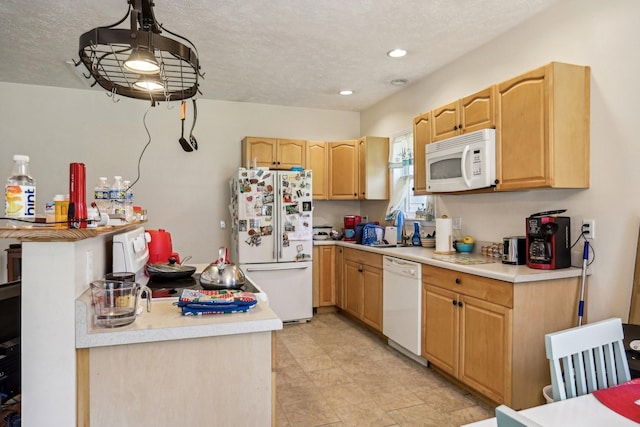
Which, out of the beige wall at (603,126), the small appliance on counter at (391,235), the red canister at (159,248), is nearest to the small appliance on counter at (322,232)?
the small appliance on counter at (391,235)

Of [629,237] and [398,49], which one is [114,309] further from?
[398,49]

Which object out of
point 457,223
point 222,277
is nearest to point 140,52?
point 222,277

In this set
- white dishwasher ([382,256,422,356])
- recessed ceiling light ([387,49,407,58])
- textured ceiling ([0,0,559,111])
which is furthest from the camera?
recessed ceiling light ([387,49,407,58])

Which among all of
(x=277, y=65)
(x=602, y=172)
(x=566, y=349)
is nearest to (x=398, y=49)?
(x=277, y=65)

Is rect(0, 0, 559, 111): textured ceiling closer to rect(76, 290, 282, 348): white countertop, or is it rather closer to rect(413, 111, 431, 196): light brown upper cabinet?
rect(413, 111, 431, 196): light brown upper cabinet

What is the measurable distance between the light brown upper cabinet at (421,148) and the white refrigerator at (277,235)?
131cm

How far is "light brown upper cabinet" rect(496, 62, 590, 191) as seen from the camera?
2422 millimetres

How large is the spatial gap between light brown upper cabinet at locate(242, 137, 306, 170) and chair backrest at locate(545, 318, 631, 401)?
3.90m

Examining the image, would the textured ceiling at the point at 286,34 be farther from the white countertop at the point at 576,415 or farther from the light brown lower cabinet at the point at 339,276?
the white countertop at the point at 576,415

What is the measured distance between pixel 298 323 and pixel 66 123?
3391mm

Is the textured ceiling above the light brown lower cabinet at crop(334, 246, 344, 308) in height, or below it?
above

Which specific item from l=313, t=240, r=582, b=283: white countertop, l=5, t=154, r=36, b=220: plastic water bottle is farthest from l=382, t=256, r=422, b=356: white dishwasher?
l=5, t=154, r=36, b=220: plastic water bottle

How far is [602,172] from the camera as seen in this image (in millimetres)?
2445

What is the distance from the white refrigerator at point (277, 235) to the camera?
433cm
